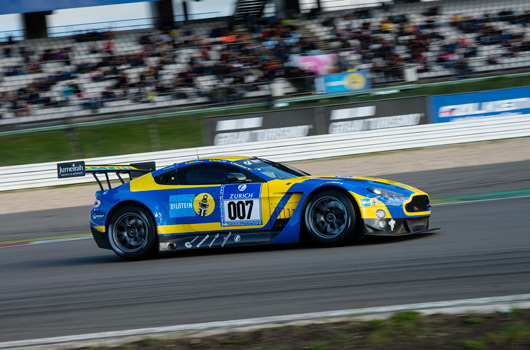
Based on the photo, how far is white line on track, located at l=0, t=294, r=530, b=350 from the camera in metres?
4.04

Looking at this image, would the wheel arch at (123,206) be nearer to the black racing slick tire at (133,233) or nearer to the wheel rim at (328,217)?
the black racing slick tire at (133,233)

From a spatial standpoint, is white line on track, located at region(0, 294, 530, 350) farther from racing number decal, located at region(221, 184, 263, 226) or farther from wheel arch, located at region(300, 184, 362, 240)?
racing number decal, located at region(221, 184, 263, 226)

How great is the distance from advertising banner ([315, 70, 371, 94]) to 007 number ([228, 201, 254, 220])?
14.1 m

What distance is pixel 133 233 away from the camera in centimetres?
788

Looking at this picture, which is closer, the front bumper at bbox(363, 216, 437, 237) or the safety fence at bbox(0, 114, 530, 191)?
the front bumper at bbox(363, 216, 437, 237)

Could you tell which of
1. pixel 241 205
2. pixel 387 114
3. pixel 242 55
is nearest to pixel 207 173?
pixel 241 205

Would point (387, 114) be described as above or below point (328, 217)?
above

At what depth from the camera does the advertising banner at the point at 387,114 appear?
1830cm

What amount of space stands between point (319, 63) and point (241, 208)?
17.0 metres

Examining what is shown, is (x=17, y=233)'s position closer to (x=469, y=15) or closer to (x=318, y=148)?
(x=318, y=148)

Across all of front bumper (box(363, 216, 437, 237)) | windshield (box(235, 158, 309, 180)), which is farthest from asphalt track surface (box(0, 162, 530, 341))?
windshield (box(235, 158, 309, 180))

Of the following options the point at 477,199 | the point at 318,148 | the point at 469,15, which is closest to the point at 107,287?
the point at 477,199

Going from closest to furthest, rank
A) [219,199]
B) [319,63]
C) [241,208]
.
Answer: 1. [241,208]
2. [219,199]
3. [319,63]

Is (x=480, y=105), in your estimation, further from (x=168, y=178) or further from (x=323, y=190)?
(x=168, y=178)
